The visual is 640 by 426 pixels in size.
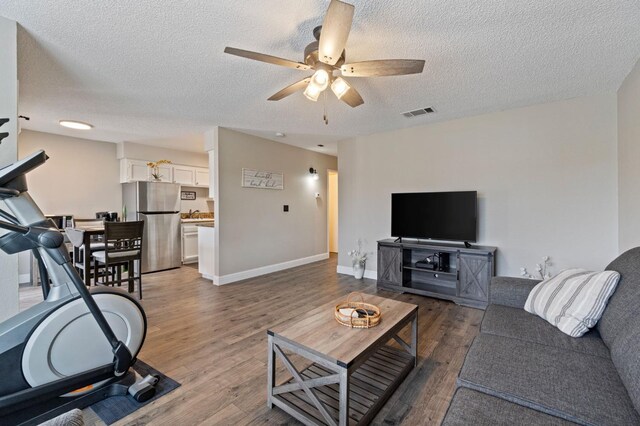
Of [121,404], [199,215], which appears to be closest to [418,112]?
[121,404]

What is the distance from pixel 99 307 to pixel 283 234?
374 cm

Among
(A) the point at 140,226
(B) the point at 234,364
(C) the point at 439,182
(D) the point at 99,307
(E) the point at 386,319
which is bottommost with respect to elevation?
(B) the point at 234,364

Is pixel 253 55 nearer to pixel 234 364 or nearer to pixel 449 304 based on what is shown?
pixel 234 364

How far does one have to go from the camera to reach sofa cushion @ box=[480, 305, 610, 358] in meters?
1.54

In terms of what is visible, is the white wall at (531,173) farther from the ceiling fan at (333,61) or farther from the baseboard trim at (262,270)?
the ceiling fan at (333,61)

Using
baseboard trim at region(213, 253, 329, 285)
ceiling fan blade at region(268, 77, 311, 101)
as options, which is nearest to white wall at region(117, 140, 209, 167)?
baseboard trim at region(213, 253, 329, 285)

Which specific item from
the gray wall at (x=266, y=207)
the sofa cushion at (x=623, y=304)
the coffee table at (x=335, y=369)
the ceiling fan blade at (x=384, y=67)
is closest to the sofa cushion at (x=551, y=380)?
the sofa cushion at (x=623, y=304)

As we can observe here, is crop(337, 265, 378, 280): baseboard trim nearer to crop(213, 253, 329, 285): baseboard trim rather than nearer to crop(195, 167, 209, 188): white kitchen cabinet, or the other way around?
crop(213, 253, 329, 285): baseboard trim

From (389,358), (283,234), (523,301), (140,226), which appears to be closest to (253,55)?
(389,358)

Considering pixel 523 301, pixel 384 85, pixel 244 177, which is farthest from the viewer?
pixel 244 177

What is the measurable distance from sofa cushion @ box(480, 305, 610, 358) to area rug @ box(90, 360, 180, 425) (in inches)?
83.3

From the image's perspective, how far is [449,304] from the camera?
3.51 metres

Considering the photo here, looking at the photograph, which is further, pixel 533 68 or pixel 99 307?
pixel 533 68

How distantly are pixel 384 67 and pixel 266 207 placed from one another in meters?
3.65
